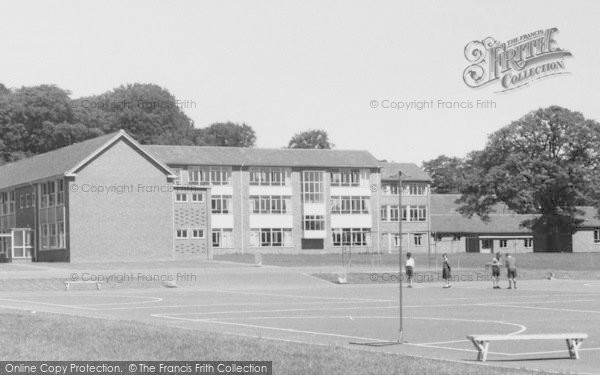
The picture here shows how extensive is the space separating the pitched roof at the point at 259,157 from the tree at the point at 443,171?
45.9 m

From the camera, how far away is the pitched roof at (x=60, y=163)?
73.4 meters

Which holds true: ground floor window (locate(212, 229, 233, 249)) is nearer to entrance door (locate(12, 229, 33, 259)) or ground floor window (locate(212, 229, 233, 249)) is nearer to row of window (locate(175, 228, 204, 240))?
row of window (locate(175, 228, 204, 240))

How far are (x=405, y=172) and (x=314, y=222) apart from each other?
48.7 ft

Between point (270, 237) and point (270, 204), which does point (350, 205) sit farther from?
point (270, 237)

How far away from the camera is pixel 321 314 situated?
2983cm

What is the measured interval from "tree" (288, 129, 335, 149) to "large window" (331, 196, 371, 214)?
36704mm

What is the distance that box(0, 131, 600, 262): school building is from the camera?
241ft

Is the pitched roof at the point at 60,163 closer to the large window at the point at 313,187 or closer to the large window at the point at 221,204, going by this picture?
the large window at the point at 221,204

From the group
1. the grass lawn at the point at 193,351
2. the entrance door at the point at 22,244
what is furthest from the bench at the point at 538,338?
the entrance door at the point at 22,244

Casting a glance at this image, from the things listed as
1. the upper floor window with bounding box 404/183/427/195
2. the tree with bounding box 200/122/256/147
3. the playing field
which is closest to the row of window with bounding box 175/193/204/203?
the playing field

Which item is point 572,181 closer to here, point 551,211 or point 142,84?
point 551,211

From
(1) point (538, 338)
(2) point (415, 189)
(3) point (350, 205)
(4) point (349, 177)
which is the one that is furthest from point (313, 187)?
(1) point (538, 338)

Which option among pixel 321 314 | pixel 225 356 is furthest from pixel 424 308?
pixel 225 356

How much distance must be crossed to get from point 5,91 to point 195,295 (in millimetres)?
90868
